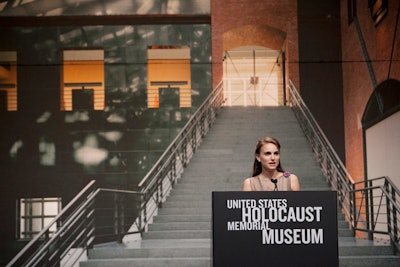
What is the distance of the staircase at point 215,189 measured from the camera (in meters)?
7.07

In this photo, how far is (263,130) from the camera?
44.0ft

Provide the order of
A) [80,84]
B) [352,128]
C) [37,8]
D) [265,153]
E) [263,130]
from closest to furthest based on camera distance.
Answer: [265,153] < [263,130] < [352,128] < [37,8] < [80,84]

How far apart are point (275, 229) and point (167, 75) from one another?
1471 cm

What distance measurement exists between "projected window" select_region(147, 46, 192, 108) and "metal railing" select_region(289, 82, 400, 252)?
291 centimetres

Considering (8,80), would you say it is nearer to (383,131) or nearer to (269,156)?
(383,131)

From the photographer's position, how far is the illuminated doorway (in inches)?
835

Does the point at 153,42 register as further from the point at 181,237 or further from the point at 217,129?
the point at 181,237

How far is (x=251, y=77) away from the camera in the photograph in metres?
21.9

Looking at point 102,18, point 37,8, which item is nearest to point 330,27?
point 102,18

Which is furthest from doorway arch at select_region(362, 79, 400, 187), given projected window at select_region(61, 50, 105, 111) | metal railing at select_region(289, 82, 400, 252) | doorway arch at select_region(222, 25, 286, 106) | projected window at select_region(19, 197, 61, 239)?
projected window at select_region(19, 197, 61, 239)

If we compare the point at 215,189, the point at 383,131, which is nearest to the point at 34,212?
the point at 215,189

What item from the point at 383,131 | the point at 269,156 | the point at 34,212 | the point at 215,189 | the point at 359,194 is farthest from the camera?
the point at 34,212

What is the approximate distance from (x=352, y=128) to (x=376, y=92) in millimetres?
2403

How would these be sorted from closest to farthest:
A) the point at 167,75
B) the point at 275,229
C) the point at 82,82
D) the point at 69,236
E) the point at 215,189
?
the point at 275,229 < the point at 69,236 < the point at 215,189 < the point at 82,82 < the point at 167,75
